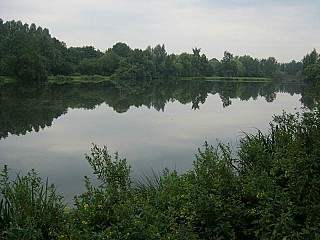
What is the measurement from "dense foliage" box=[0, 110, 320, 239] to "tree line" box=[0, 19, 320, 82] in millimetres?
58759

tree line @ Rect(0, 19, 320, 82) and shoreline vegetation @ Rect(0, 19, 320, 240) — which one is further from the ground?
tree line @ Rect(0, 19, 320, 82)

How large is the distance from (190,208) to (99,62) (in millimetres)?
91263

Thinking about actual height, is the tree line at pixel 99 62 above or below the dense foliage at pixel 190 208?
above

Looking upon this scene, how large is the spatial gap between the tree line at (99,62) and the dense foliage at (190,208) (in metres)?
58.8

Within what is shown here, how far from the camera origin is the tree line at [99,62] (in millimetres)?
60594

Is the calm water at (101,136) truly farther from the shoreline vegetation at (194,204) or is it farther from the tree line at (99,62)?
the tree line at (99,62)

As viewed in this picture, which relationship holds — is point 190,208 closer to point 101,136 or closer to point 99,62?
point 101,136

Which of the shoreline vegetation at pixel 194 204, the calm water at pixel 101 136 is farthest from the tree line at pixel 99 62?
the shoreline vegetation at pixel 194 204

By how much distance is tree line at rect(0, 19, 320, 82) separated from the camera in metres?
Result: 60.6

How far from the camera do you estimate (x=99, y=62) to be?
304ft

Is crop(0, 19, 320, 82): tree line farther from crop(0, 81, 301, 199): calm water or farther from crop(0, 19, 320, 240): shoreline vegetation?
crop(0, 19, 320, 240): shoreline vegetation

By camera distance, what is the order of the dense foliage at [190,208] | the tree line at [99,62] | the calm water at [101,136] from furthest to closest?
1. the tree line at [99,62]
2. the calm water at [101,136]
3. the dense foliage at [190,208]

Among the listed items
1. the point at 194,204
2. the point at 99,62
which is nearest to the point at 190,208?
the point at 194,204

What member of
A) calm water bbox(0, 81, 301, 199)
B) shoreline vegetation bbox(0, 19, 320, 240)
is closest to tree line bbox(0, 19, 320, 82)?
calm water bbox(0, 81, 301, 199)
